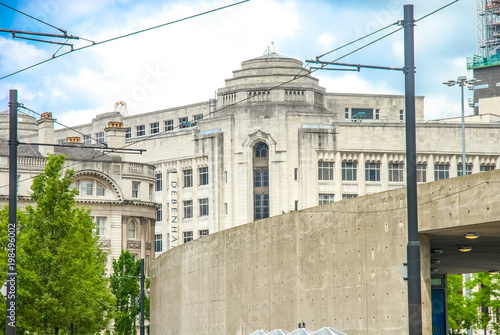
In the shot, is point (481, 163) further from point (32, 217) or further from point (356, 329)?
point (356, 329)

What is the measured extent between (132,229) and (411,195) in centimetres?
6879

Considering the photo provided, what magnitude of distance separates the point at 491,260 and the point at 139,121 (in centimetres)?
9228

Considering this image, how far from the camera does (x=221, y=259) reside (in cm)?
3706

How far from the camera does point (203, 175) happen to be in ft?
342

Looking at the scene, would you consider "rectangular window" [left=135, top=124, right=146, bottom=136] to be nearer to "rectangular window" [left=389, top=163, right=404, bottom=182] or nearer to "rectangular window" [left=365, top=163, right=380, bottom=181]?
"rectangular window" [left=365, top=163, right=380, bottom=181]

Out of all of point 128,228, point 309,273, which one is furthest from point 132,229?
point 309,273

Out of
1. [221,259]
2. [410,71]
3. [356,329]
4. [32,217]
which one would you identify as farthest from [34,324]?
[410,71]

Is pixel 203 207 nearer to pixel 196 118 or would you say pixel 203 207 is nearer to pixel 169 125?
pixel 196 118

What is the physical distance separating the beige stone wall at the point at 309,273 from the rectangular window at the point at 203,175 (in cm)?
6214

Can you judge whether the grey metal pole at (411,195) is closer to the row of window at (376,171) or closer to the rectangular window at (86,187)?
the rectangular window at (86,187)

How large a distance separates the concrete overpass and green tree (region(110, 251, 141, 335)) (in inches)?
1406

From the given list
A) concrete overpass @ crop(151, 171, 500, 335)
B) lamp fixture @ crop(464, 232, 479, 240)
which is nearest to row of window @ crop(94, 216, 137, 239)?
concrete overpass @ crop(151, 171, 500, 335)

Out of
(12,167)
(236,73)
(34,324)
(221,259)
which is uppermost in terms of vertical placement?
(236,73)

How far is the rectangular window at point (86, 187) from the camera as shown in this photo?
274 ft
